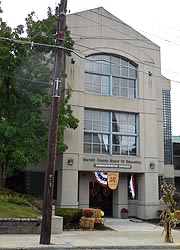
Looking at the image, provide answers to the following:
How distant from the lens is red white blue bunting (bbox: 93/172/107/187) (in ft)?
73.6

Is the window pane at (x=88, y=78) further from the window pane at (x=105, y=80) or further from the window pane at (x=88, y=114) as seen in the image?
the window pane at (x=88, y=114)

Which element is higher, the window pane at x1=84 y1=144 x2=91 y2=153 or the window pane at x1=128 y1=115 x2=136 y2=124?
the window pane at x1=128 y1=115 x2=136 y2=124

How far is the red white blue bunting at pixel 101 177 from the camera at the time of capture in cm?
2242

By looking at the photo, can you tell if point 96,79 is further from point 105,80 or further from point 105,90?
point 105,90

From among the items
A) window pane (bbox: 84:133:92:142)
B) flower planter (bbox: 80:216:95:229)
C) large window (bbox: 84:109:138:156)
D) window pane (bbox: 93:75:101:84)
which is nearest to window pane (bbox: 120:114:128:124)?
large window (bbox: 84:109:138:156)

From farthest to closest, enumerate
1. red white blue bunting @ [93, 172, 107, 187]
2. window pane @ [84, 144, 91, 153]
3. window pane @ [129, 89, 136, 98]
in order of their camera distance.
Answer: window pane @ [129, 89, 136, 98] → window pane @ [84, 144, 91, 153] → red white blue bunting @ [93, 172, 107, 187]

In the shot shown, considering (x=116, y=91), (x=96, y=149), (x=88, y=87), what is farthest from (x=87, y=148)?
(x=116, y=91)

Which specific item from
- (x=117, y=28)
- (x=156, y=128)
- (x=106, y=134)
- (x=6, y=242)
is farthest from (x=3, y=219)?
(x=117, y=28)

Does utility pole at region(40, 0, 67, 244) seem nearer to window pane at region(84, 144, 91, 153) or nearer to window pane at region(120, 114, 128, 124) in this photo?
window pane at region(84, 144, 91, 153)

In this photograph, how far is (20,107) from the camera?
19.4 meters

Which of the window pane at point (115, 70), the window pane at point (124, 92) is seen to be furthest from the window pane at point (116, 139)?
the window pane at point (115, 70)

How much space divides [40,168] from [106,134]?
5054 millimetres

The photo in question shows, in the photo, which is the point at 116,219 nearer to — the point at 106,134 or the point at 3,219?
the point at 106,134

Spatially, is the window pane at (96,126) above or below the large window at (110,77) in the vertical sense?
below
